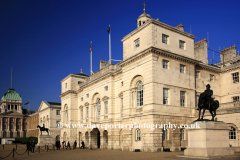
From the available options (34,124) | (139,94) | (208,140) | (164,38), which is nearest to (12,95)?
(34,124)

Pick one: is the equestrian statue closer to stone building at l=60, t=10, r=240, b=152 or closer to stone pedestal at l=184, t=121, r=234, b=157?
stone pedestal at l=184, t=121, r=234, b=157

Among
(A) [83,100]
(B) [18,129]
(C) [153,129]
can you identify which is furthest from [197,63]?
(B) [18,129]

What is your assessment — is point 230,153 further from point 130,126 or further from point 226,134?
point 130,126

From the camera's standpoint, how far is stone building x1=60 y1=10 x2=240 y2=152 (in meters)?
28.2

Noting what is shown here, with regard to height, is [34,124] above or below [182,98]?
below

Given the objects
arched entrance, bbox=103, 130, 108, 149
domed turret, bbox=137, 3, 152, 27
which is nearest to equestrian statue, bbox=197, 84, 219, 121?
domed turret, bbox=137, 3, 152, 27

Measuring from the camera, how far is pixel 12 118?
113 metres

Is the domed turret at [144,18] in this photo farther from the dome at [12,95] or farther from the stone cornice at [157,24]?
the dome at [12,95]

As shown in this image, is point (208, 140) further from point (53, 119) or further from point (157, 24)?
point (53, 119)

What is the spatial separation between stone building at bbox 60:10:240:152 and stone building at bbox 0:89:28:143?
→ 84958mm

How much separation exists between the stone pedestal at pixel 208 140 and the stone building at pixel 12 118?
4189 inches

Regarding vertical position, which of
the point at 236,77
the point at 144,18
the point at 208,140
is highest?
the point at 144,18

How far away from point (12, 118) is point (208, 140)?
110m

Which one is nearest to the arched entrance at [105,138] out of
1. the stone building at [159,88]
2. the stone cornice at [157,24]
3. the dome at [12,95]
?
the stone building at [159,88]
